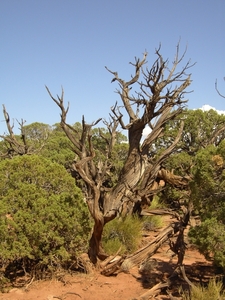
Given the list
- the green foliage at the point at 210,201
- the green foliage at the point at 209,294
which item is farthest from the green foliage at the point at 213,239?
the green foliage at the point at 209,294

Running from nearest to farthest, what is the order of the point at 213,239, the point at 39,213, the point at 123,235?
1. the point at 213,239
2. the point at 39,213
3. the point at 123,235

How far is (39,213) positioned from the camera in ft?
21.9

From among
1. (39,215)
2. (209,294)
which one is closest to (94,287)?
(39,215)

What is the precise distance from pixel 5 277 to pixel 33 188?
72.9 inches

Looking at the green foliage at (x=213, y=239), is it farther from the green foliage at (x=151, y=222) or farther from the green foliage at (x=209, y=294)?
the green foliage at (x=151, y=222)

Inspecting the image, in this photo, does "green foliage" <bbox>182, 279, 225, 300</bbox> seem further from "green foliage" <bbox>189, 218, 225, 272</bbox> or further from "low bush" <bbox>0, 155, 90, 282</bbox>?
"low bush" <bbox>0, 155, 90, 282</bbox>

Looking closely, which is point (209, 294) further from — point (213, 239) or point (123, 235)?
point (123, 235)

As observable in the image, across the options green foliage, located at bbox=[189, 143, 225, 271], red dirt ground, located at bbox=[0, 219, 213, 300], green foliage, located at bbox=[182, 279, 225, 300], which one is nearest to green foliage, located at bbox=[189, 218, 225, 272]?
green foliage, located at bbox=[189, 143, 225, 271]

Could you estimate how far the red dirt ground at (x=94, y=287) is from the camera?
6.43 metres

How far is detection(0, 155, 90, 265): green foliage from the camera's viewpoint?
6.50 meters

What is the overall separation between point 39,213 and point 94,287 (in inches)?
71.8

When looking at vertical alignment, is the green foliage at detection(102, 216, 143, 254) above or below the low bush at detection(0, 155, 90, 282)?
below

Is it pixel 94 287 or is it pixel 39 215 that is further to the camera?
pixel 94 287

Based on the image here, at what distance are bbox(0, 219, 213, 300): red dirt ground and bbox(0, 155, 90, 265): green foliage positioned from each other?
1.59ft
